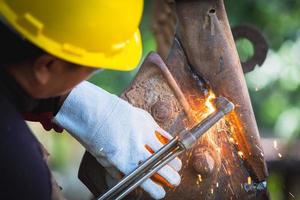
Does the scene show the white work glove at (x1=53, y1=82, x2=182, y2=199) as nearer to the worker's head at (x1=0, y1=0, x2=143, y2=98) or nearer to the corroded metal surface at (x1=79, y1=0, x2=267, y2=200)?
the corroded metal surface at (x1=79, y1=0, x2=267, y2=200)

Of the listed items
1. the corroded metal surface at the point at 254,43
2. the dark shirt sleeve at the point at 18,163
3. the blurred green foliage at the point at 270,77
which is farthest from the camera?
the blurred green foliage at the point at 270,77

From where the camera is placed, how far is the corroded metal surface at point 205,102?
1.94 meters

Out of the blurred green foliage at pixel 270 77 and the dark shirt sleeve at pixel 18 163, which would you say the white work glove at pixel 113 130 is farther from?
the blurred green foliage at pixel 270 77

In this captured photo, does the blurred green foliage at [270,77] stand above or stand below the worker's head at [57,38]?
above

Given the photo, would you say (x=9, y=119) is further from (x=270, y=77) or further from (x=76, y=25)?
(x=270, y=77)

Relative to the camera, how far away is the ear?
1441 millimetres

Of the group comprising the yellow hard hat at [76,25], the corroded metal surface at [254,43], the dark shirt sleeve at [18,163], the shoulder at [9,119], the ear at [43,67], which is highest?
the corroded metal surface at [254,43]

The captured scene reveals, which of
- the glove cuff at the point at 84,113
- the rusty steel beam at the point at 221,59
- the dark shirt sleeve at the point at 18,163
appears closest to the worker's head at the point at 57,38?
the dark shirt sleeve at the point at 18,163

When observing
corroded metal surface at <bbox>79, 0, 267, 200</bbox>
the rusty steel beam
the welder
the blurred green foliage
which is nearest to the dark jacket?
the welder

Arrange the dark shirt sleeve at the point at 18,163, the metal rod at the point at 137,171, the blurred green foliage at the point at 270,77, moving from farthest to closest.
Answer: the blurred green foliage at the point at 270,77 < the metal rod at the point at 137,171 < the dark shirt sleeve at the point at 18,163

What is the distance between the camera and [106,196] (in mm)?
1714

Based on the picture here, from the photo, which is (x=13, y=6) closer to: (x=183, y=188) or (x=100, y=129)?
(x=100, y=129)

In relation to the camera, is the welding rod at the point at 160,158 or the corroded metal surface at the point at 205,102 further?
the corroded metal surface at the point at 205,102

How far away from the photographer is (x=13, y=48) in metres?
1.41
